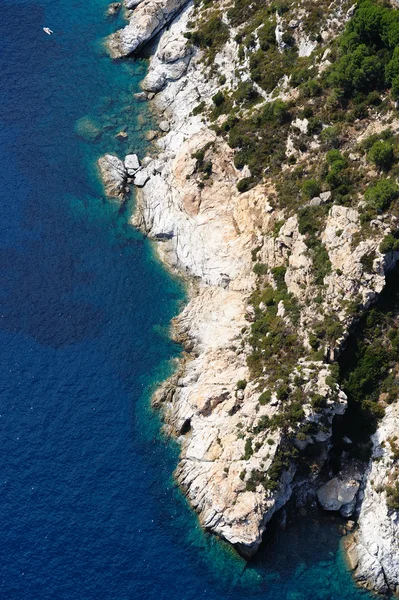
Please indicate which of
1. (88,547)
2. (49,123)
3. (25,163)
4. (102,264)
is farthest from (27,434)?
(49,123)

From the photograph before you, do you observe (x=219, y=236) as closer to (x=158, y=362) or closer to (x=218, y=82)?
(x=158, y=362)

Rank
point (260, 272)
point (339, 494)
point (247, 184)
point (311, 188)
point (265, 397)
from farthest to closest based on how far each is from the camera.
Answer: point (247, 184)
point (260, 272)
point (311, 188)
point (339, 494)
point (265, 397)

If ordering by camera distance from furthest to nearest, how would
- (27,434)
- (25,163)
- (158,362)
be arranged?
(25,163) < (158,362) < (27,434)

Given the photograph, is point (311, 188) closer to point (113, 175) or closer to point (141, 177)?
point (141, 177)

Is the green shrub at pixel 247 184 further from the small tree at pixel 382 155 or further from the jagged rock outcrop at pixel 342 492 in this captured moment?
the jagged rock outcrop at pixel 342 492

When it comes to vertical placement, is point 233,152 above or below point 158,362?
above

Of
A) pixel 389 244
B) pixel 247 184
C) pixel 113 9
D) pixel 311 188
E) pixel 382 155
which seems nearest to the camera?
pixel 389 244

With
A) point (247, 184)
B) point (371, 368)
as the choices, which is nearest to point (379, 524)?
point (371, 368)
